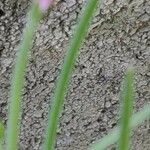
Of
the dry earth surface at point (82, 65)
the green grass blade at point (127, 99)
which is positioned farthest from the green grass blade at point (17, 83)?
the dry earth surface at point (82, 65)

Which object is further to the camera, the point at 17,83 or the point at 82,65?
the point at 82,65

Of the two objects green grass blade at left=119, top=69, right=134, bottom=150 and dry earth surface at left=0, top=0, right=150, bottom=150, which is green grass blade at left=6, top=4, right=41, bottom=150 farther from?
dry earth surface at left=0, top=0, right=150, bottom=150

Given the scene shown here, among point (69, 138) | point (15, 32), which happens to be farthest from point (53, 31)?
point (69, 138)

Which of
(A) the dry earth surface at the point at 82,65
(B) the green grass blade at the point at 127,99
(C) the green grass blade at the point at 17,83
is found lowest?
(B) the green grass blade at the point at 127,99

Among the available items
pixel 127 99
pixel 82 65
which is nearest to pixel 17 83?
pixel 127 99

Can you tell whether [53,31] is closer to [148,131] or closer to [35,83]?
[35,83]

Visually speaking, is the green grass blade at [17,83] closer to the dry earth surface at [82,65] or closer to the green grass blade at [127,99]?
the green grass blade at [127,99]

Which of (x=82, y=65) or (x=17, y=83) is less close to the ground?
(x=82, y=65)

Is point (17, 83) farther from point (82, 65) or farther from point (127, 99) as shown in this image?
point (82, 65)
